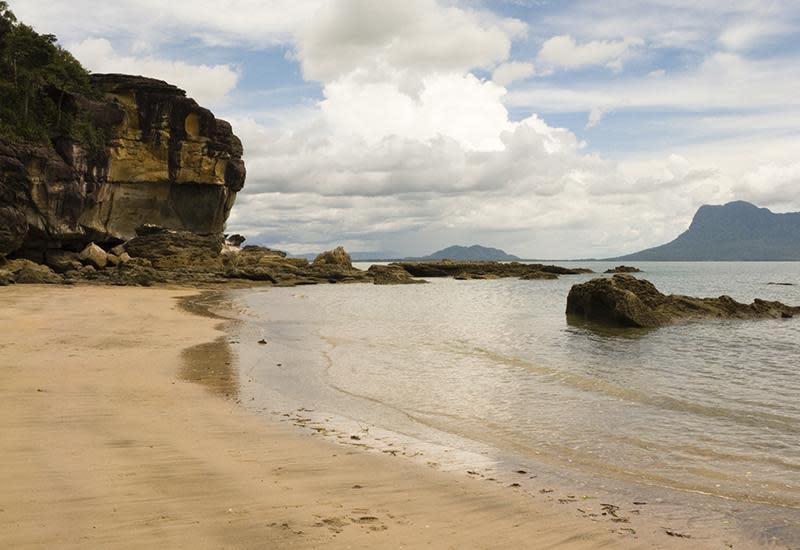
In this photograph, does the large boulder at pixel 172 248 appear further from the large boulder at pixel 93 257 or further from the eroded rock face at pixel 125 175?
the large boulder at pixel 93 257

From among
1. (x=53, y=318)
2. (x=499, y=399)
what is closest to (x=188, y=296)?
(x=53, y=318)

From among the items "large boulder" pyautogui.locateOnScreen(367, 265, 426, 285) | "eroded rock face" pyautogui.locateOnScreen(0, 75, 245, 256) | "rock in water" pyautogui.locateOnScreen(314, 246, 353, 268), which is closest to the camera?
"eroded rock face" pyautogui.locateOnScreen(0, 75, 245, 256)

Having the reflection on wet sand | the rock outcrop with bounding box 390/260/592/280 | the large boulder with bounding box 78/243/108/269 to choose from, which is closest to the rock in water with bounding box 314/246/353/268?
the rock outcrop with bounding box 390/260/592/280

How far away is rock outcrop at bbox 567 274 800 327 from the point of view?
78.8 ft

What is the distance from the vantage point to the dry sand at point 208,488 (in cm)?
445

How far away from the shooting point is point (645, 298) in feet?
84.7

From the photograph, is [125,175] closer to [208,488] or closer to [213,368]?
[213,368]

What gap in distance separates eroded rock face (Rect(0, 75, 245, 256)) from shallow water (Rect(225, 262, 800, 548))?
76.4 ft

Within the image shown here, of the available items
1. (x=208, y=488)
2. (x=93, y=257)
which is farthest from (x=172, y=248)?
(x=208, y=488)

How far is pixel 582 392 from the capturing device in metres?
11.6

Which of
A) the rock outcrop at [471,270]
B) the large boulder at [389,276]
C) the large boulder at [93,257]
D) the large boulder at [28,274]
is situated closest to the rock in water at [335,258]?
the large boulder at [389,276]

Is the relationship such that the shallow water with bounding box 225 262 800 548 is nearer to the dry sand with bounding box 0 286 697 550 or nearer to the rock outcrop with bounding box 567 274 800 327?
the rock outcrop with bounding box 567 274 800 327

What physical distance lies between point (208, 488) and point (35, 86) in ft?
148

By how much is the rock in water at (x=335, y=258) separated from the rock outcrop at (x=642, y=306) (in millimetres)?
43058
